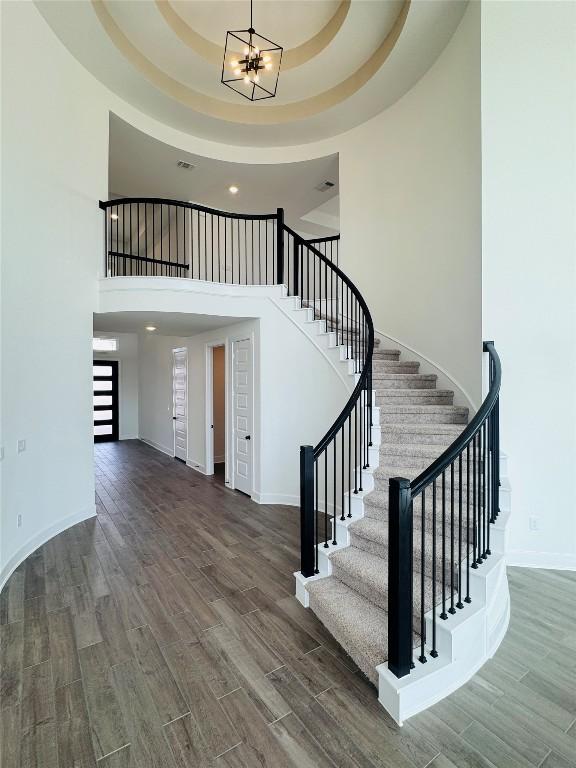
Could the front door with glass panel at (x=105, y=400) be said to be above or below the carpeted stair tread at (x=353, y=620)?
above

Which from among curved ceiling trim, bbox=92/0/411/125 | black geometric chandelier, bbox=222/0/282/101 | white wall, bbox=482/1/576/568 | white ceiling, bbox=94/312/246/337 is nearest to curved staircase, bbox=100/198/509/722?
white wall, bbox=482/1/576/568

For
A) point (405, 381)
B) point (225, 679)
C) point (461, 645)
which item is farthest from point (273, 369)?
point (461, 645)

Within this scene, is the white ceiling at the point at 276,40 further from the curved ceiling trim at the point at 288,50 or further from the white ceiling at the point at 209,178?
the white ceiling at the point at 209,178

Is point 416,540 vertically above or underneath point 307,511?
underneath

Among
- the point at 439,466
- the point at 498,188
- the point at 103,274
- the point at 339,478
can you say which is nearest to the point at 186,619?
the point at 439,466

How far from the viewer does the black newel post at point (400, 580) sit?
2031mm

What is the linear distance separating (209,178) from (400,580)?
25.9ft

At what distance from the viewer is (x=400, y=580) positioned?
204cm

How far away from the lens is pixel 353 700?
2080 mm

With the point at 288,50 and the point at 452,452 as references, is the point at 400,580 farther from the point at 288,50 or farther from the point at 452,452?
the point at 288,50

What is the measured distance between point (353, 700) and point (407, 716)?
0.29m

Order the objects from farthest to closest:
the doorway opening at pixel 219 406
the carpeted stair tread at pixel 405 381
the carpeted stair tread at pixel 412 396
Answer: the doorway opening at pixel 219 406, the carpeted stair tread at pixel 405 381, the carpeted stair tread at pixel 412 396

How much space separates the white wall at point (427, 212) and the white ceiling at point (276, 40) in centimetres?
38

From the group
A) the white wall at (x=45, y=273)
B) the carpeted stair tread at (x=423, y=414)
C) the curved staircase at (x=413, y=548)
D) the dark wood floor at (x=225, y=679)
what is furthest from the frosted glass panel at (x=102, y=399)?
the carpeted stair tread at (x=423, y=414)
